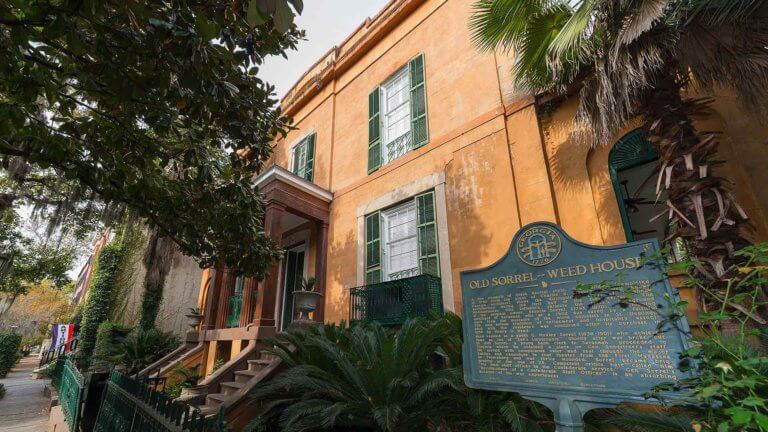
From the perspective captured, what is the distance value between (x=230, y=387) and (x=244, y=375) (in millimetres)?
279

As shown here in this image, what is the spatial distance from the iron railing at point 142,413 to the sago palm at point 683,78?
4523 mm

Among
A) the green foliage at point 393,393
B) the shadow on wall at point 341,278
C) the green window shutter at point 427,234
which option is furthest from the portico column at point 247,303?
the green window shutter at point 427,234

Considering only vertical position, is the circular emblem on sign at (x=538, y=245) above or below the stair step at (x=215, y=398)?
above

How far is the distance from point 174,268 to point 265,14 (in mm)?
17252

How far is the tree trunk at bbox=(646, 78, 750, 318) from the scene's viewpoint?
3213 millimetres

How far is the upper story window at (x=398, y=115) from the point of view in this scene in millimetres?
8133

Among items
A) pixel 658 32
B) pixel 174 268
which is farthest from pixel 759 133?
pixel 174 268

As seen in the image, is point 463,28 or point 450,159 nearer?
point 450,159

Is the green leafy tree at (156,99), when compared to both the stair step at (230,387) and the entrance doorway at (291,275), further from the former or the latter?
the entrance doorway at (291,275)

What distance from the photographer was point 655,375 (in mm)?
2244

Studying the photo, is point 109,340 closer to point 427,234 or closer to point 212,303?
point 212,303

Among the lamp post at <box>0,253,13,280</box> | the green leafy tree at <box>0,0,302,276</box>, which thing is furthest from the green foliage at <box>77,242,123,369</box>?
the green leafy tree at <box>0,0,302,276</box>

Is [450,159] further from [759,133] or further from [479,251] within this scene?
[759,133]

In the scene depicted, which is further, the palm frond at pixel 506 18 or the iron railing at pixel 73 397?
the iron railing at pixel 73 397
